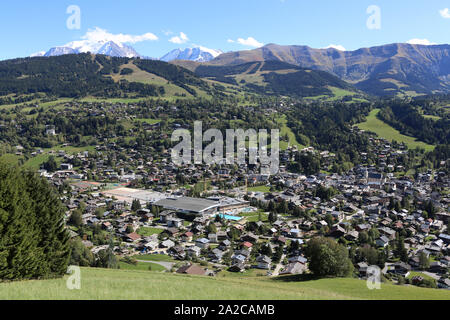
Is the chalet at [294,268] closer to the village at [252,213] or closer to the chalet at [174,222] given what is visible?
the village at [252,213]

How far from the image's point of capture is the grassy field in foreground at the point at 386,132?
4601 inches

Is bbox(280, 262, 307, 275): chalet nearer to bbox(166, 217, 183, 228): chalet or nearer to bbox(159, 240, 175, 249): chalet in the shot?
bbox(159, 240, 175, 249): chalet

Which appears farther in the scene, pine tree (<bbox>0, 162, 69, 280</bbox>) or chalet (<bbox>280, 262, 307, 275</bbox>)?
chalet (<bbox>280, 262, 307, 275</bbox>)

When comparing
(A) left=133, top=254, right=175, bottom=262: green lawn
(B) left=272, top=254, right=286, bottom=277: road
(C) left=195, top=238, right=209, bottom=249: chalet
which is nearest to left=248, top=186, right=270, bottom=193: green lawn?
(C) left=195, top=238, right=209, bottom=249: chalet

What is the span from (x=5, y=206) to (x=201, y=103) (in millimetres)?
158977

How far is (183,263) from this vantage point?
38.2 metres

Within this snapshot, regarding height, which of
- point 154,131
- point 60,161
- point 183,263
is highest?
point 154,131

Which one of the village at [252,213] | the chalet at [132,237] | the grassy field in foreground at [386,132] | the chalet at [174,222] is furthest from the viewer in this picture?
the grassy field in foreground at [386,132]

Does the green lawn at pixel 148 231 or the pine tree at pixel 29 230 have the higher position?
the pine tree at pixel 29 230

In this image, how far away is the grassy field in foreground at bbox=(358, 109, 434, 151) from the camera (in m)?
117

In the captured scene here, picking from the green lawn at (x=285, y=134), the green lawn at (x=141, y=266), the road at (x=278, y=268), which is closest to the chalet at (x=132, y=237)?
the green lawn at (x=141, y=266)

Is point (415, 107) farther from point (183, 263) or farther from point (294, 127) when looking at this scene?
point (183, 263)
